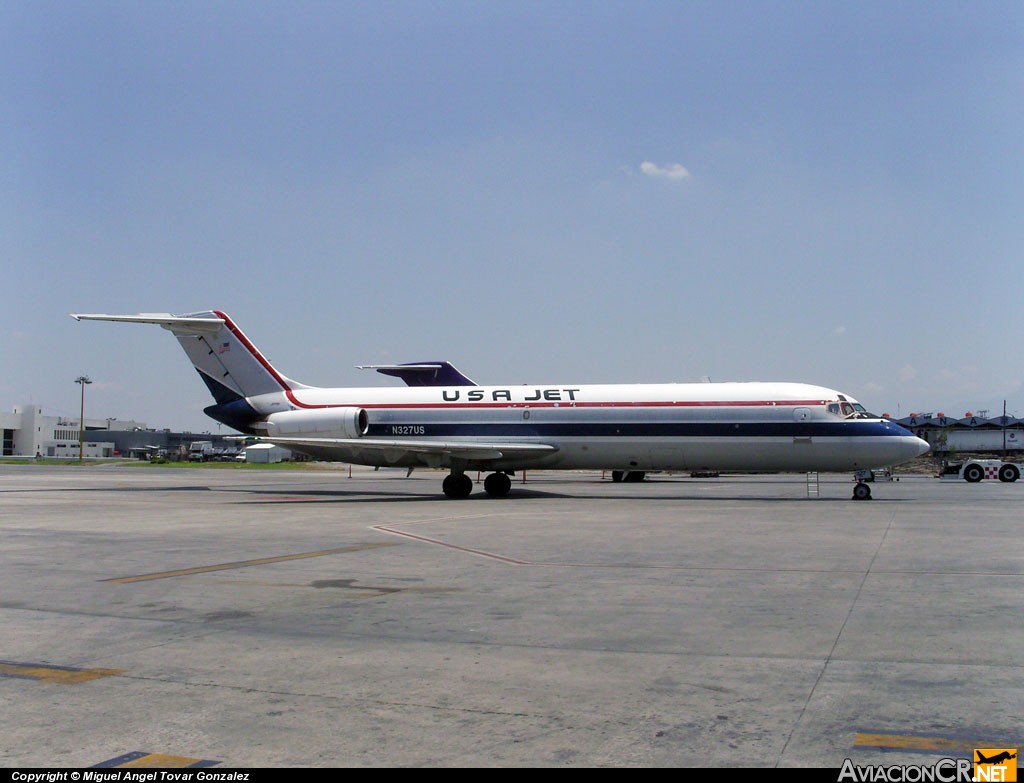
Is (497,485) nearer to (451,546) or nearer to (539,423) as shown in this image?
(539,423)

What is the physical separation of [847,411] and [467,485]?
39.7 feet

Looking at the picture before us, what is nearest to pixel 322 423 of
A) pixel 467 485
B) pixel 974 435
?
pixel 467 485

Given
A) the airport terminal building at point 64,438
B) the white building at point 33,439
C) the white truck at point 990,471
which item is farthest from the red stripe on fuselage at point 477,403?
the white building at point 33,439

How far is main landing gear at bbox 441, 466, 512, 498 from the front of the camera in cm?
2998

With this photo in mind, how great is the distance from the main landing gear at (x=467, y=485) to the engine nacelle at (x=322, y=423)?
3.56m

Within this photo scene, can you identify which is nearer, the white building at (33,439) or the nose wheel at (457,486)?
the nose wheel at (457,486)

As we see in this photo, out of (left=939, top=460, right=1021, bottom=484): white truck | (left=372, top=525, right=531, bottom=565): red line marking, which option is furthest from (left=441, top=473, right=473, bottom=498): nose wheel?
(left=939, top=460, right=1021, bottom=484): white truck

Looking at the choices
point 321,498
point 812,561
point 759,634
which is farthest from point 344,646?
point 321,498

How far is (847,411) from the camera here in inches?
1093

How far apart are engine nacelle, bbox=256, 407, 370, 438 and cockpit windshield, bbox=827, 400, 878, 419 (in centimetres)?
1511

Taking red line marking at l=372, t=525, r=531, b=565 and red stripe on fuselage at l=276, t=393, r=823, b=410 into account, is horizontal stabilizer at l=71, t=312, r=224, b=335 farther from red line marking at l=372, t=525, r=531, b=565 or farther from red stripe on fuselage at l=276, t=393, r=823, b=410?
red line marking at l=372, t=525, r=531, b=565

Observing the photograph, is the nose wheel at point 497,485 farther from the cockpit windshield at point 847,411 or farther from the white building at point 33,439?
the white building at point 33,439

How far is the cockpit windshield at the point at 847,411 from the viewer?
27.6 meters

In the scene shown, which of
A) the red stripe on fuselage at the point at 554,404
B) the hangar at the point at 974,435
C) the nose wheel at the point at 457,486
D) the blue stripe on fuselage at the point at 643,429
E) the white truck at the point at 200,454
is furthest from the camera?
the white truck at the point at 200,454
